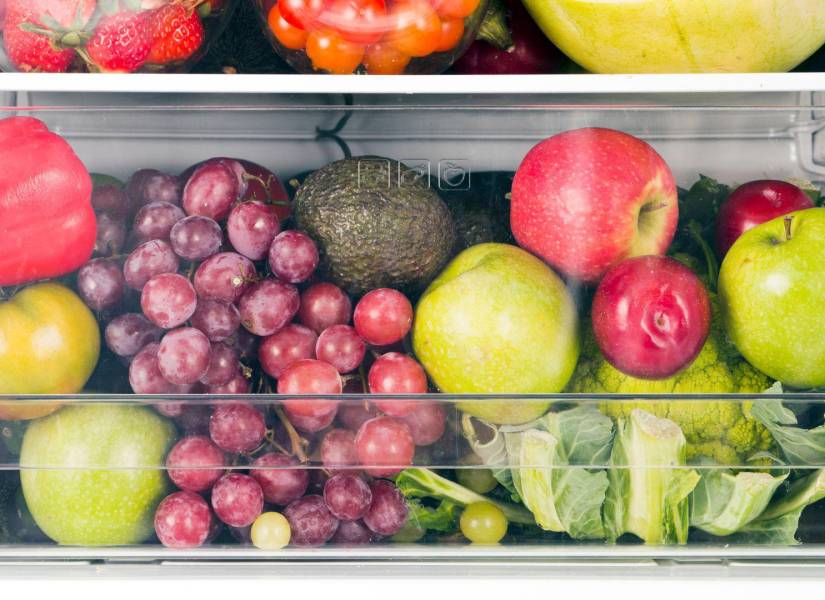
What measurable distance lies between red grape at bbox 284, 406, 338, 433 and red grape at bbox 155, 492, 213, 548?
0.46ft

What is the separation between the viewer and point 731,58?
80 centimetres

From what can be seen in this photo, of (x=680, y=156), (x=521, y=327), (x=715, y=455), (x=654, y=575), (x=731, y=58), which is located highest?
(x=731, y=58)

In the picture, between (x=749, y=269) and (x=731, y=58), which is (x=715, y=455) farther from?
(x=731, y=58)

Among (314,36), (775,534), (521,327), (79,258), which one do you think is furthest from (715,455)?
(79,258)

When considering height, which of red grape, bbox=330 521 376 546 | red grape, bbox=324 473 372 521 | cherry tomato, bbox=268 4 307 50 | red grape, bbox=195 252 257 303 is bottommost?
red grape, bbox=330 521 376 546

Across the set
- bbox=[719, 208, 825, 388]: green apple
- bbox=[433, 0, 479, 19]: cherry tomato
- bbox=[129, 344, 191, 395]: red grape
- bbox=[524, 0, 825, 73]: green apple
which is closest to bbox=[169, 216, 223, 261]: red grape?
bbox=[129, 344, 191, 395]: red grape

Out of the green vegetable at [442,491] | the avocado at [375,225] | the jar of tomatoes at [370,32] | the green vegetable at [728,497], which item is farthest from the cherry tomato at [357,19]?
the green vegetable at [728,497]

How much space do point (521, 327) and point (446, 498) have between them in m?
0.21

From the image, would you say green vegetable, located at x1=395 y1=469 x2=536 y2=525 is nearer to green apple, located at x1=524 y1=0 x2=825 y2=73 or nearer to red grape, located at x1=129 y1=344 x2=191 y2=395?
red grape, located at x1=129 y1=344 x2=191 y2=395

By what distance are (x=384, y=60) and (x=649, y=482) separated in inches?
20.1

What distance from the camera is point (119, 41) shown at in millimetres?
748

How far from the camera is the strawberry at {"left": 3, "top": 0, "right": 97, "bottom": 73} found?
2.43 feet

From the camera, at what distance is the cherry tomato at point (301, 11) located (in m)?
0.73

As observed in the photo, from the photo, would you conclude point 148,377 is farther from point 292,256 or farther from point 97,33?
point 97,33
